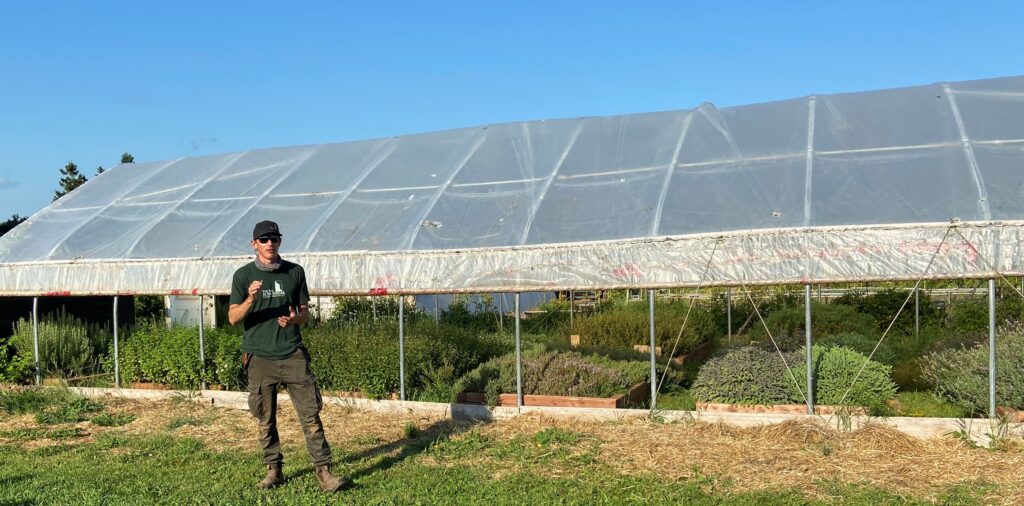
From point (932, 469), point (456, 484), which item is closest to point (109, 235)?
point (456, 484)

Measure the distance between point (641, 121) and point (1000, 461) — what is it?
209 inches

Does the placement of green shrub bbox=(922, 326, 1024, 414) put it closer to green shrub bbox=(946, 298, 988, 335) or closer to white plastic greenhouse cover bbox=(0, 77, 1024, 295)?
white plastic greenhouse cover bbox=(0, 77, 1024, 295)

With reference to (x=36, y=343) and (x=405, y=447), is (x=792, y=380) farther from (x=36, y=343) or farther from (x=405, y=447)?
(x=36, y=343)

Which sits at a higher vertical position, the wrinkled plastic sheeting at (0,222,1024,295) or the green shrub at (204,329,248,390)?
the wrinkled plastic sheeting at (0,222,1024,295)

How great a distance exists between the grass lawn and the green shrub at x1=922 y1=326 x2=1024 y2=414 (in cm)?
70

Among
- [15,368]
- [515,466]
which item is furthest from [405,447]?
[15,368]

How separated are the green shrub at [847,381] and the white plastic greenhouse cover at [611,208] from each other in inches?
40.4

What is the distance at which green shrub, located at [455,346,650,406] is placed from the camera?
27.9 ft

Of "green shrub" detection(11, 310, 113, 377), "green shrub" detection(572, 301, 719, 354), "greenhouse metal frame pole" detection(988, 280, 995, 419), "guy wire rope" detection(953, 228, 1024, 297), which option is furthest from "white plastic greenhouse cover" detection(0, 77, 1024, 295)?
"green shrub" detection(572, 301, 719, 354)

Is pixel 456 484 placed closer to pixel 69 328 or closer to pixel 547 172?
pixel 547 172

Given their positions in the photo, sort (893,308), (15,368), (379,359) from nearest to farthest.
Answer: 1. (379,359)
2. (15,368)
3. (893,308)

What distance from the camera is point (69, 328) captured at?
444 inches

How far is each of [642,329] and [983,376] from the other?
597 cm

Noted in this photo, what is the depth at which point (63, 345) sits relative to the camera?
36.2 ft
